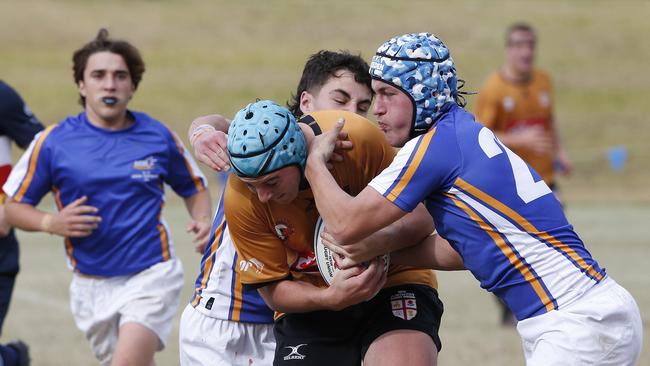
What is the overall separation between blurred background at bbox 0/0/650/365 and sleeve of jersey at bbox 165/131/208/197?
2.32 metres

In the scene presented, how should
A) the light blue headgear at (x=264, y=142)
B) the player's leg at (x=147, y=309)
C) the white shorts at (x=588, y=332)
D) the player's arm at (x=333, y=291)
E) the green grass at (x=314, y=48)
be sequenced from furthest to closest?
the green grass at (x=314, y=48) → the player's leg at (x=147, y=309) → the player's arm at (x=333, y=291) → the light blue headgear at (x=264, y=142) → the white shorts at (x=588, y=332)

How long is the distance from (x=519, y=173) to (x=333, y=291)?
90 centimetres

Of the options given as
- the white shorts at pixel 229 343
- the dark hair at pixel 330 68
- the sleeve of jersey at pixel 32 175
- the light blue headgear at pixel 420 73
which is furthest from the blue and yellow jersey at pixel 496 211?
the sleeve of jersey at pixel 32 175

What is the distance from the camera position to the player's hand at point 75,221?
658cm

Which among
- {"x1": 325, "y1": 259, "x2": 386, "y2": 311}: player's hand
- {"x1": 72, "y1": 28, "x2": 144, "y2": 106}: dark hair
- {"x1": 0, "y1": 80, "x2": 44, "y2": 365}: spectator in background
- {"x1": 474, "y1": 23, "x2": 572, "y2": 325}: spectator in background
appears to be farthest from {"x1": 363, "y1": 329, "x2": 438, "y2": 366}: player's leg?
{"x1": 474, "y1": 23, "x2": 572, "y2": 325}: spectator in background

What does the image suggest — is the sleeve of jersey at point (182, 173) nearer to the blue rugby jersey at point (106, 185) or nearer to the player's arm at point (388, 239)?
the blue rugby jersey at point (106, 185)

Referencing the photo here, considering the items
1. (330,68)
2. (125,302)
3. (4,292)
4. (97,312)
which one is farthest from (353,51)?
(330,68)

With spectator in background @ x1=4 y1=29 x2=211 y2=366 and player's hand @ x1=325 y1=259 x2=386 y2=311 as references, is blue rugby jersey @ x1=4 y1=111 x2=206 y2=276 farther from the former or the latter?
player's hand @ x1=325 y1=259 x2=386 y2=311

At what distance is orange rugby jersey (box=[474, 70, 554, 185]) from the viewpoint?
10.9 m

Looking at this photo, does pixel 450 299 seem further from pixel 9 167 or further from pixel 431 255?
pixel 431 255

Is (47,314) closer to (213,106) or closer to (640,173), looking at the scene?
(640,173)

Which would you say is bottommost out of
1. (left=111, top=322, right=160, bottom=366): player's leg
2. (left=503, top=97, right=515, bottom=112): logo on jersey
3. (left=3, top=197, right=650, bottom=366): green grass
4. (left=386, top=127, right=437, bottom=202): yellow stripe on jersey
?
(left=3, top=197, right=650, bottom=366): green grass

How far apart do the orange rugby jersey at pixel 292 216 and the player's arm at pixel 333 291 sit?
8 cm

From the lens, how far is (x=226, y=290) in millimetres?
5707
